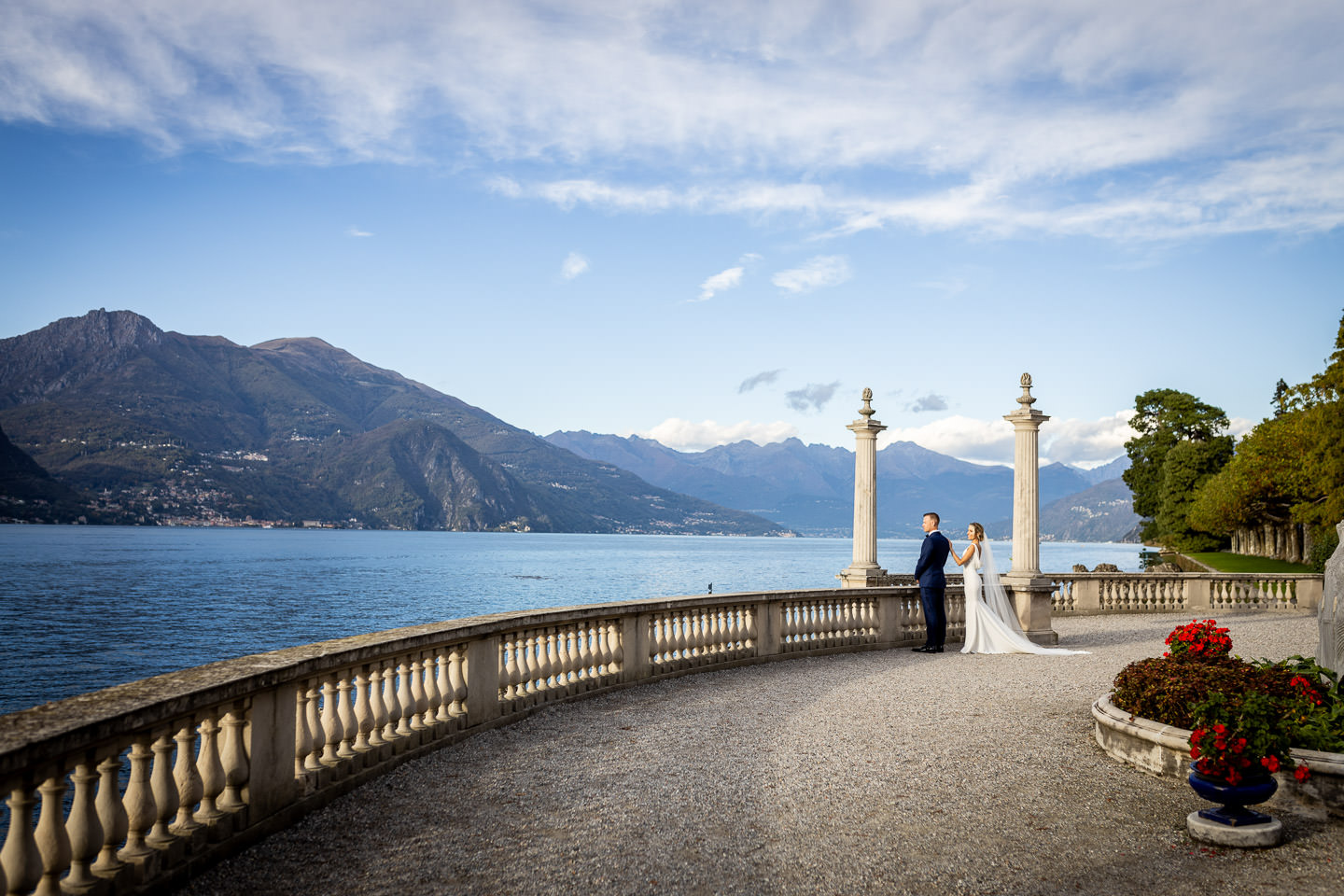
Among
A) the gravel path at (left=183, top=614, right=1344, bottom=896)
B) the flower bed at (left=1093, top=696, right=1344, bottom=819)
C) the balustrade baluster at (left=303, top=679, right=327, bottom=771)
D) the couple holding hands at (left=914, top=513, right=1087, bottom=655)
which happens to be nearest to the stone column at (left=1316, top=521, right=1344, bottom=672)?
the flower bed at (left=1093, top=696, right=1344, bottom=819)

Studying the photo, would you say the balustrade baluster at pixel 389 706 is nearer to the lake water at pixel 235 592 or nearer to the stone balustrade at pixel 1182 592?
the stone balustrade at pixel 1182 592

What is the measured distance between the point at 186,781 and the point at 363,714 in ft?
6.68

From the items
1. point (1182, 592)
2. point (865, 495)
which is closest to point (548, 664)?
point (865, 495)

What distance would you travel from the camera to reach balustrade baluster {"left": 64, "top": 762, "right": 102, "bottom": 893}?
4270 millimetres

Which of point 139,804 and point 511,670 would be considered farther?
point 511,670

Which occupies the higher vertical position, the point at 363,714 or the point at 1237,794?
the point at 363,714

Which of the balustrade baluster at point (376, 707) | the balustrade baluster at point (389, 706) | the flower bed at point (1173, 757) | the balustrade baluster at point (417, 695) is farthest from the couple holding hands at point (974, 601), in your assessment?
the balustrade baluster at point (376, 707)

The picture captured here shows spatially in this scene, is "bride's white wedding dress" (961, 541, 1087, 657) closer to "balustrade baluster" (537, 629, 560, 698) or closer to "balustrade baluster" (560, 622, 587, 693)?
"balustrade baluster" (560, 622, 587, 693)

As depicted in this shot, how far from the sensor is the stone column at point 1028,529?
17.5m

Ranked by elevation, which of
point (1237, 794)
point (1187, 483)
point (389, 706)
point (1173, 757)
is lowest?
point (1173, 757)

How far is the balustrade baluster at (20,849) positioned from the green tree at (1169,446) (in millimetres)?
78161

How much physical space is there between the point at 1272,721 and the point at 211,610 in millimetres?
61918

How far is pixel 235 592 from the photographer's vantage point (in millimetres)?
71062

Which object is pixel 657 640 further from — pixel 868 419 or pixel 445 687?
pixel 868 419
